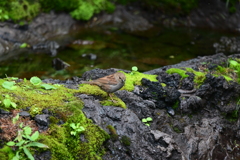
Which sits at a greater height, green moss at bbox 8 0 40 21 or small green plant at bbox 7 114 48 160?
small green plant at bbox 7 114 48 160

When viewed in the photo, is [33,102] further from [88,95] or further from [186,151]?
[186,151]

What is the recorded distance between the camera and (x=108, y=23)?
16.2 m

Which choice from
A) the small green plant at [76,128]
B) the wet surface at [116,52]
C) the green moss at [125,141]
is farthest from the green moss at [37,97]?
the wet surface at [116,52]

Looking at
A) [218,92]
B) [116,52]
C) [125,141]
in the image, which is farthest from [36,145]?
[116,52]

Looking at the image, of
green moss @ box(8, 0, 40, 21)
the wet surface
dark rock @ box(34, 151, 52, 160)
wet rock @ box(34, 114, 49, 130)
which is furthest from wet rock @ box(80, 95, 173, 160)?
green moss @ box(8, 0, 40, 21)

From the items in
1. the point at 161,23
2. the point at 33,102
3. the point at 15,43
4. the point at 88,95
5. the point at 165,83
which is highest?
the point at 33,102

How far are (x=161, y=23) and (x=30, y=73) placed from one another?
914 centimetres

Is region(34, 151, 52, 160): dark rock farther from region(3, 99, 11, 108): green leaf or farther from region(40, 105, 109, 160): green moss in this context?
region(3, 99, 11, 108): green leaf

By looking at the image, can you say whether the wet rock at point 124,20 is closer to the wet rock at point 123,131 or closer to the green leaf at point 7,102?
the wet rock at point 123,131

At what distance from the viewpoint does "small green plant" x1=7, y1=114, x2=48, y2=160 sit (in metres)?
3.47

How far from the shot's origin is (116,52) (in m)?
12.4

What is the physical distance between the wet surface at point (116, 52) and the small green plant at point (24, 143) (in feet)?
19.4

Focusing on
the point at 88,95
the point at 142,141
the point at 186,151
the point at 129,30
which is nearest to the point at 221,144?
the point at 186,151

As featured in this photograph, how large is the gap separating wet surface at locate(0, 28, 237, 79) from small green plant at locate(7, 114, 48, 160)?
19.4 ft
